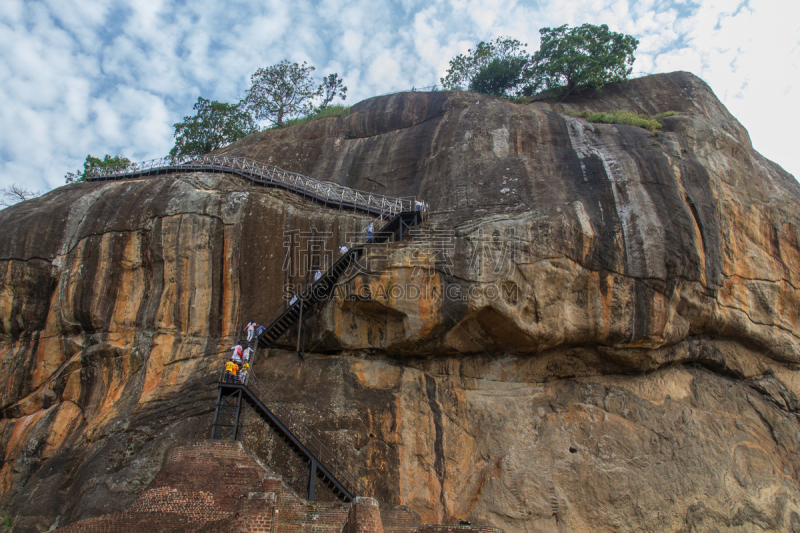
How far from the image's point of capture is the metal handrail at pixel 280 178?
20516 millimetres

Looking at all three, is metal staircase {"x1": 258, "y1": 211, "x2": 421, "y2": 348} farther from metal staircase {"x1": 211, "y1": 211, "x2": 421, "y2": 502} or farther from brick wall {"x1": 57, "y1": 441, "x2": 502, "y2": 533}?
brick wall {"x1": 57, "y1": 441, "x2": 502, "y2": 533}

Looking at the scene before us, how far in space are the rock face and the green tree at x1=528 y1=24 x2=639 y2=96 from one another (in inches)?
334

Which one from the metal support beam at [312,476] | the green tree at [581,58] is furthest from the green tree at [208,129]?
the metal support beam at [312,476]

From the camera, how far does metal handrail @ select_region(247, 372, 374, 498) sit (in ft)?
49.0

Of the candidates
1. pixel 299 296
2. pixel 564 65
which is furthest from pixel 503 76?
pixel 299 296

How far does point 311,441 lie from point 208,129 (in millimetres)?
24944

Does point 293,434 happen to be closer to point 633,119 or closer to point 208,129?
point 633,119

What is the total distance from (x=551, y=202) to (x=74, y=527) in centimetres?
1526

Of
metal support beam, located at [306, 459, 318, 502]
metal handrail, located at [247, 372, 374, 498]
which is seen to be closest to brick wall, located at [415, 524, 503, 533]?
metal handrail, located at [247, 372, 374, 498]

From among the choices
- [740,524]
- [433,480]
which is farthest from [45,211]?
[740,524]

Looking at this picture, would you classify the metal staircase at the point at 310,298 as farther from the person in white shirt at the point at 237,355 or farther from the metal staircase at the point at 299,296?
the person in white shirt at the point at 237,355

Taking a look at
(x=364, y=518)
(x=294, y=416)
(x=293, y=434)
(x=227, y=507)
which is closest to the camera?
(x=364, y=518)

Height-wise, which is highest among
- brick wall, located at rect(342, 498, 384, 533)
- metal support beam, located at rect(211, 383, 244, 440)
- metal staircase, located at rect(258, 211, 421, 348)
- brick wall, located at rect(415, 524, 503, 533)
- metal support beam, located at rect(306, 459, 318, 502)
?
metal staircase, located at rect(258, 211, 421, 348)

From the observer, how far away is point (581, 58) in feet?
91.3
